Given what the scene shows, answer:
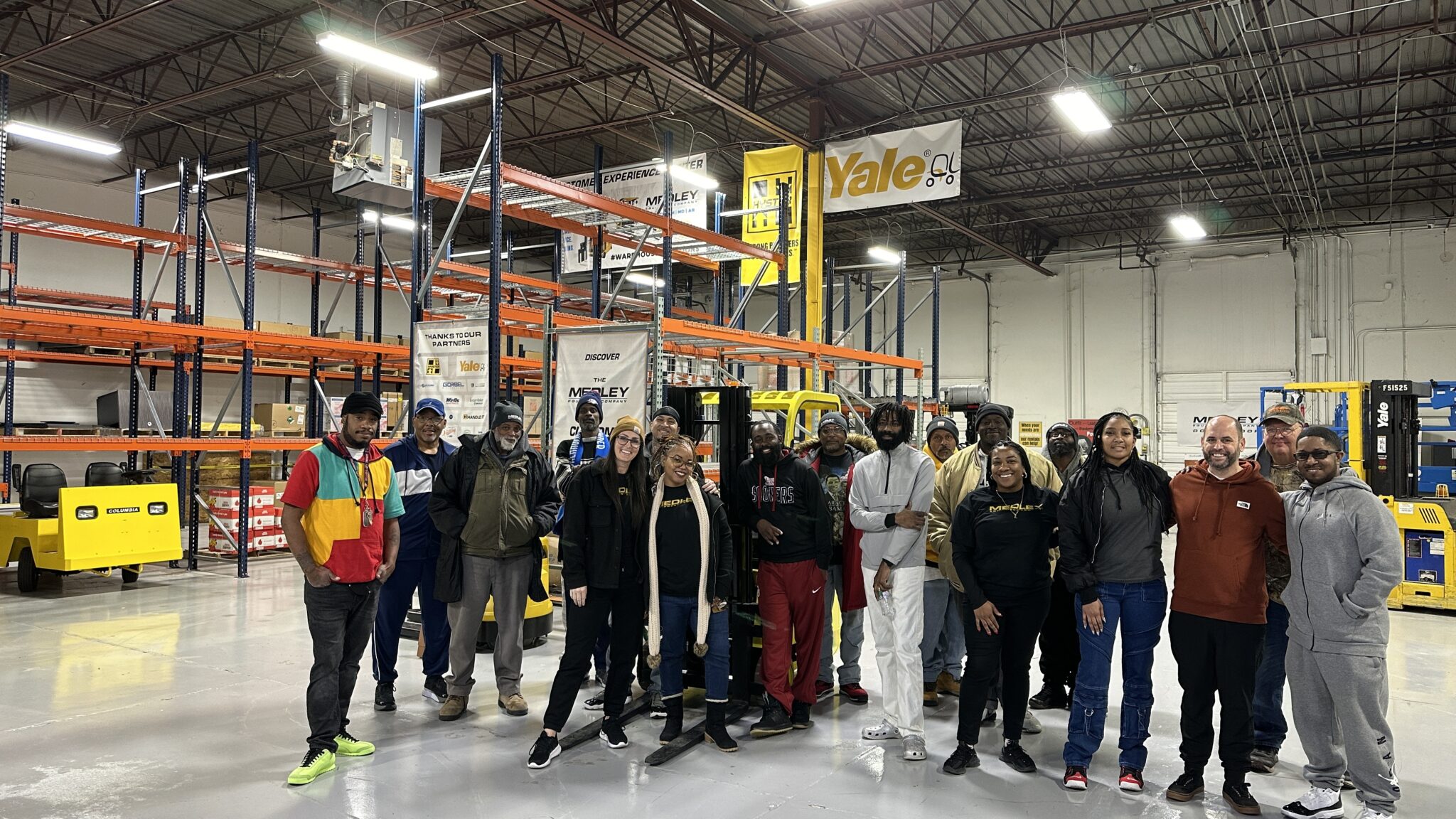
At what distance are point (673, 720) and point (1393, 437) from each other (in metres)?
10.9

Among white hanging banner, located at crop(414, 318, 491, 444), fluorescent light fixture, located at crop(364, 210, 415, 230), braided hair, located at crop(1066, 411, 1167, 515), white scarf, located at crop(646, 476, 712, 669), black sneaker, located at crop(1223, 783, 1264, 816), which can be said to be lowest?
black sneaker, located at crop(1223, 783, 1264, 816)

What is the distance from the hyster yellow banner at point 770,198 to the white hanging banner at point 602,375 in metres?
7.43

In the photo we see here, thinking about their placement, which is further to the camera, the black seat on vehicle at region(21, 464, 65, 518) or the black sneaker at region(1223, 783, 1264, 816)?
the black seat on vehicle at region(21, 464, 65, 518)

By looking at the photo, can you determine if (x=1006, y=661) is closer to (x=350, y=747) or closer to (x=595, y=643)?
(x=595, y=643)

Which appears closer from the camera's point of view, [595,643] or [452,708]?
[595,643]

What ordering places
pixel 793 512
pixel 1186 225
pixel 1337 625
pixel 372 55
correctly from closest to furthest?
pixel 1337 625, pixel 793 512, pixel 372 55, pixel 1186 225

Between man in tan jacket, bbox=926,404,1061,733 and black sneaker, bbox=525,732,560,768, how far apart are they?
8.15 ft

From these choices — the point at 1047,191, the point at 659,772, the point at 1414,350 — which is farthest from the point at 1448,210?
the point at 659,772

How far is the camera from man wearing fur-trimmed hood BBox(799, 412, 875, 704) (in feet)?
20.7

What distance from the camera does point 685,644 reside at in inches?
217

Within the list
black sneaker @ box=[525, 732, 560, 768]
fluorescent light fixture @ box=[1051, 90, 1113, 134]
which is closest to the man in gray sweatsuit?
black sneaker @ box=[525, 732, 560, 768]

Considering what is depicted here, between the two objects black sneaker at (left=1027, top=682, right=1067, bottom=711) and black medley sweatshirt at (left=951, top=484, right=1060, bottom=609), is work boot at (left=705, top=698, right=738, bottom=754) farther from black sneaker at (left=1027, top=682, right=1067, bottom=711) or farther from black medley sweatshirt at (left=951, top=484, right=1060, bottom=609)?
black sneaker at (left=1027, top=682, right=1067, bottom=711)

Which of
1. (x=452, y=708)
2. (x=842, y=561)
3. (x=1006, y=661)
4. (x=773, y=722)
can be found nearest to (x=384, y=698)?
(x=452, y=708)

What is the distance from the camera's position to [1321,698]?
445 cm
